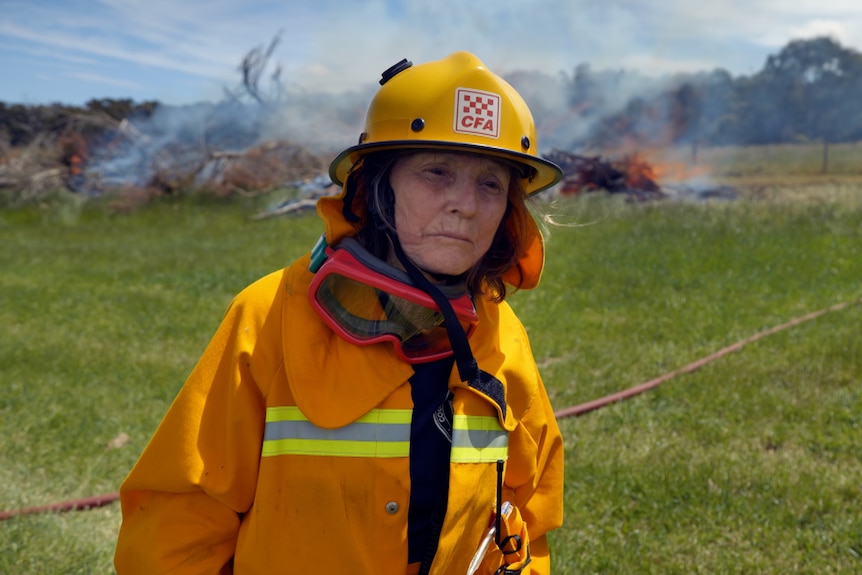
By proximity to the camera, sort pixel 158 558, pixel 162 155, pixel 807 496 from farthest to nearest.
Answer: pixel 162 155, pixel 807 496, pixel 158 558

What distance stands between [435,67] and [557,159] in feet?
47.6

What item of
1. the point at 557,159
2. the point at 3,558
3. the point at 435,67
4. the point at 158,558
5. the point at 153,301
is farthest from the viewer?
the point at 557,159

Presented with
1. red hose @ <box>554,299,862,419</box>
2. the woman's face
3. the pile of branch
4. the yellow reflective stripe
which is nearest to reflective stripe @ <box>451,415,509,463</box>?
the yellow reflective stripe

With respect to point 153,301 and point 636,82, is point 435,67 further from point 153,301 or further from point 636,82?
point 636,82

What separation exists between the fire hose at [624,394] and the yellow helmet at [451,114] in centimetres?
288

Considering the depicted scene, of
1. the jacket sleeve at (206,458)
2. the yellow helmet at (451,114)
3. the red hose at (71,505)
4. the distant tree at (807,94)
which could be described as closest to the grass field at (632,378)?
the red hose at (71,505)

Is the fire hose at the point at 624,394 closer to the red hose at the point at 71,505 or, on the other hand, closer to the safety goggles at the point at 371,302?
the red hose at the point at 71,505

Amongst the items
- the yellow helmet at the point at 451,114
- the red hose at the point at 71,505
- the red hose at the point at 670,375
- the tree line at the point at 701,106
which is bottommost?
the red hose at the point at 71,505

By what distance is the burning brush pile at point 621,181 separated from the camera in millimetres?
15250

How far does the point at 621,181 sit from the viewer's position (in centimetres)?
1568

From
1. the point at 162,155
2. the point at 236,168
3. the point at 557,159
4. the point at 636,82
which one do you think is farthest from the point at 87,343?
the point at 636,82

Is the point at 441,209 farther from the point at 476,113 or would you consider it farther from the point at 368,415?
the point at 368,415

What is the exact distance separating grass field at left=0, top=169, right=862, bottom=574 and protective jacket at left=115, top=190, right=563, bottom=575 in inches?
38.8

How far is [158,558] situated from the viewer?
1.65 meters
